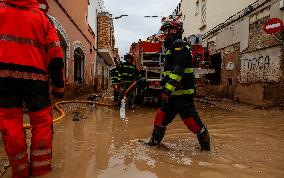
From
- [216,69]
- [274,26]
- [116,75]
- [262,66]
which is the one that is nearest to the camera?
[274,26]

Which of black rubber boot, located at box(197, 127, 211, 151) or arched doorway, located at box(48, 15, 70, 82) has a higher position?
arched doorway, located at box(48, 15, 70, 82)

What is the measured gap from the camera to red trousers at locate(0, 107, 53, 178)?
2.87 m

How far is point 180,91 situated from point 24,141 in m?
2.16

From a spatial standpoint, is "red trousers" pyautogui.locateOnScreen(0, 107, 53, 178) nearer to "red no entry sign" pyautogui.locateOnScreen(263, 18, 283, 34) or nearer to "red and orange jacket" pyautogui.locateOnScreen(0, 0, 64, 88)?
"red and orange jacket" pyautogui.locateOnScreen(0, 0, 64, 88)

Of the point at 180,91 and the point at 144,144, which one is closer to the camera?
the point at 180,91

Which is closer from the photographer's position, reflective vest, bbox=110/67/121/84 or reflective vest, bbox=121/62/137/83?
reflective vest, bbox=121/62/137/83

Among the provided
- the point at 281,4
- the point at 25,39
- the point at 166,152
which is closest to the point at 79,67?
the point at 281,4

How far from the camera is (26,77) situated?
9.66ft

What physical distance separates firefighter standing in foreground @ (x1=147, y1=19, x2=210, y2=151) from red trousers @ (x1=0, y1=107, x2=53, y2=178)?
169 cm

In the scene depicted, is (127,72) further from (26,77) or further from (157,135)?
(26,77)

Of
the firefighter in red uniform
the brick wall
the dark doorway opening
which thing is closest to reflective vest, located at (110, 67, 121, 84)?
the firefighter in red uniform

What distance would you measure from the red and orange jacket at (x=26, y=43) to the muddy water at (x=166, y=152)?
110 cm

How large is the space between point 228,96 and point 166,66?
9.74 meters

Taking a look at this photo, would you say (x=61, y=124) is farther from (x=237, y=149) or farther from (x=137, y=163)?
(x=237, y=149)
